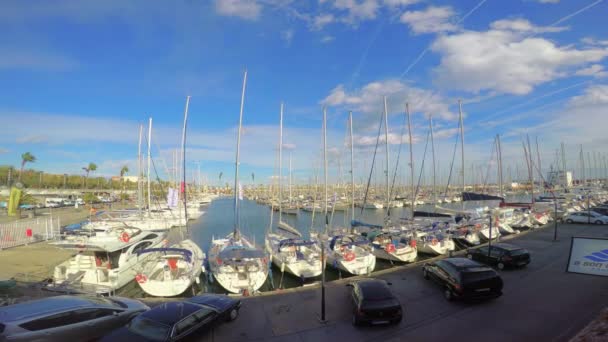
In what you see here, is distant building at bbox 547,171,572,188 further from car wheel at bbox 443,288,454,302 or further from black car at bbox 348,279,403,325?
black car at bbox 348,279,403,325

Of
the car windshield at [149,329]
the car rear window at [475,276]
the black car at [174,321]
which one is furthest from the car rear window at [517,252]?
the car windshield at [149,329]

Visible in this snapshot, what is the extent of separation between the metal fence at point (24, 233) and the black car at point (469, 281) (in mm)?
34254

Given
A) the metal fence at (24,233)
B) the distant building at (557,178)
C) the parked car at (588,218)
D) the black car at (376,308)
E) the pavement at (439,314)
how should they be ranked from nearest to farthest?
the pavement at (439,314)
the black car at (376,308)
the metal fence at (24,233)
the parked car at (588,218)
the distant building at (557,178)

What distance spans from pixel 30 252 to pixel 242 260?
20.4m

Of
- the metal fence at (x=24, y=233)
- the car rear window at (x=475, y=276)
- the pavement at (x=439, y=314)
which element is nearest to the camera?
the pavement at (x=439, y=314)

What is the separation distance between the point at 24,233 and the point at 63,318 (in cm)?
2986

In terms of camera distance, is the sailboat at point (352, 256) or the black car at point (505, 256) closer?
the black car at point (505, 256)

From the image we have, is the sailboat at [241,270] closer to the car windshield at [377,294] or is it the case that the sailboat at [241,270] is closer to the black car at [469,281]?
the car windshield at [377,294]

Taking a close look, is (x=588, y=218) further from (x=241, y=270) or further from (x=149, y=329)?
(x=149, y=329)

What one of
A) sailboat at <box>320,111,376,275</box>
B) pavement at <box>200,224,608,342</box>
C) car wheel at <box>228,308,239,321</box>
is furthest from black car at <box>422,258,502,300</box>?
car wheel at <box>228,308,239,321</box>

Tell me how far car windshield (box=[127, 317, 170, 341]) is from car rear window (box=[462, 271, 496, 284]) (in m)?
11.1

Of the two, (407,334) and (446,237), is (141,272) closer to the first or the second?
(407,334)

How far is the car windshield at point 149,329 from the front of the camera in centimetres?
816

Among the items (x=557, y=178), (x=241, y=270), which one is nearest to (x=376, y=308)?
(x=241, y=270)
